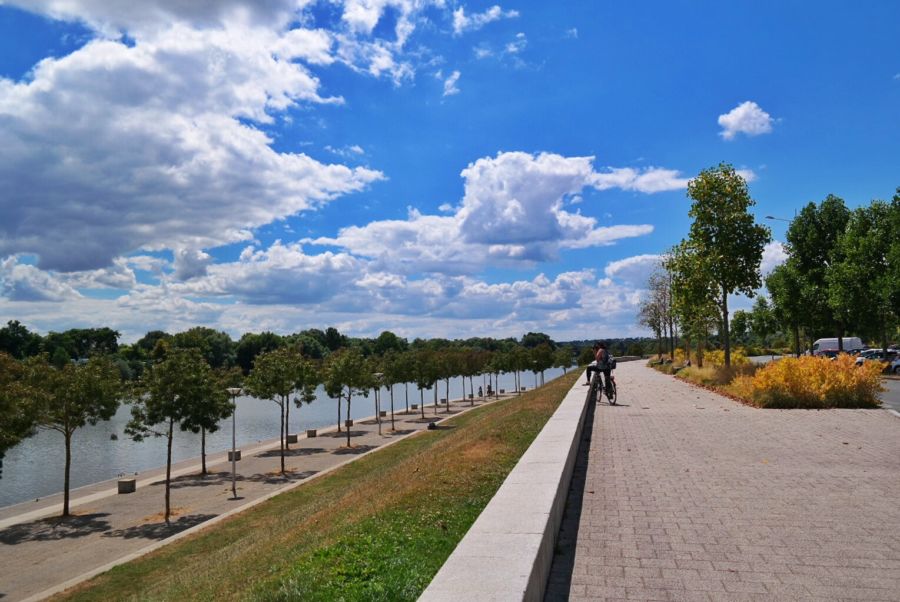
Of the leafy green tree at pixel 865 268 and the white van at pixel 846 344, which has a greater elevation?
the leafy green tree at pixel 865 268

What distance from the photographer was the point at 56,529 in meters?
21.1

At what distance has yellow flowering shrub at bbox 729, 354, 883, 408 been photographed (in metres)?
17.2

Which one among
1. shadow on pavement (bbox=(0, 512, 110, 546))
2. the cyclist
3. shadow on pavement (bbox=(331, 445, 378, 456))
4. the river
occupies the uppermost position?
the cyclist

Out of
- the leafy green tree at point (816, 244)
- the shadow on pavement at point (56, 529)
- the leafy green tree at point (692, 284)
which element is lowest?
the shadow on pavement at point (56, 529)

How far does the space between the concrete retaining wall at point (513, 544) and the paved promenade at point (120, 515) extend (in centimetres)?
1401

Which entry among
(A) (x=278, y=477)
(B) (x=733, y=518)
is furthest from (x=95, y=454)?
(B) (x=733, y=518)

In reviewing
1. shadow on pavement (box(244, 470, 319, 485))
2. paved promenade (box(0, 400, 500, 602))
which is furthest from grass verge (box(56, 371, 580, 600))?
shadow on pavement (box(244, 470, 319, 485))

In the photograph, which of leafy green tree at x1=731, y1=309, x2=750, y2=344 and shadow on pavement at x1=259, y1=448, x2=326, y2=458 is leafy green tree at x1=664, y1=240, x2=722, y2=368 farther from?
leafy green tree at x1=731, y1=309, x2=750, y2=344

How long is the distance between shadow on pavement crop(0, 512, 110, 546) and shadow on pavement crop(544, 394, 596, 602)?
18.5 metres

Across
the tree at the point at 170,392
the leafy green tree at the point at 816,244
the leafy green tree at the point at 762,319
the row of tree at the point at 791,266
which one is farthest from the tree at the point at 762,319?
the tree at the point at 170,392

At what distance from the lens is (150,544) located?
18.5m

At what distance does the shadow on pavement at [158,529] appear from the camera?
19.9 m

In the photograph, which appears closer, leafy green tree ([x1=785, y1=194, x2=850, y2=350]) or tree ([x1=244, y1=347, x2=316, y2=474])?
tree ([x1=244, y1=347, x2=316, y2=474])

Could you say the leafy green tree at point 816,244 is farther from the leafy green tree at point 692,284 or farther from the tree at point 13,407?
the tree at point 13,407
